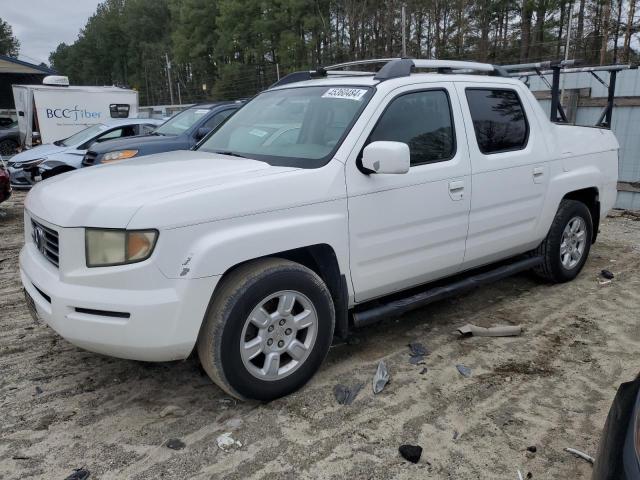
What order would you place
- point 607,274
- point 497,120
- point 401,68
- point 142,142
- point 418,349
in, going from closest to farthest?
point 401,68 < point 418,349 < point 497,120 < point 607,274 < point 142,142

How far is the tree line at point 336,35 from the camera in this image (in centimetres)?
1944

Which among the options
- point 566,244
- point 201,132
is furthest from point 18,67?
point 566,244

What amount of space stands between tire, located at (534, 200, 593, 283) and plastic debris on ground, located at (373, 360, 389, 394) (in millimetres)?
2225

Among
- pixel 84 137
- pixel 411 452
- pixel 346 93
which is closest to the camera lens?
pixel 411 452

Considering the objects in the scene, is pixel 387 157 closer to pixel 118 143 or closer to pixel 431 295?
pixel 431 295

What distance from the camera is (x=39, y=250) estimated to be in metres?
3.17

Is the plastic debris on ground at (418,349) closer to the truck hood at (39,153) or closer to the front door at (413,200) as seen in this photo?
the front door at (413,200)

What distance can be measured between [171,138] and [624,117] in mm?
7327

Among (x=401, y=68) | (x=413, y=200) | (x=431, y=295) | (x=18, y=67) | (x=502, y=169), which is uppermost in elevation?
(x=18, y=67)

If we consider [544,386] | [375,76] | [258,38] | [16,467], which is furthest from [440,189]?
[258,38]

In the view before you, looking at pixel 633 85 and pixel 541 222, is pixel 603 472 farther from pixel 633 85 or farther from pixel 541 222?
pixel 633 85

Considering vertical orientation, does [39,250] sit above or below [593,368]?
above

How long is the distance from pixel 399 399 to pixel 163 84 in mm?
61150

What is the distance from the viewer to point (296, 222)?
301 centimetres
